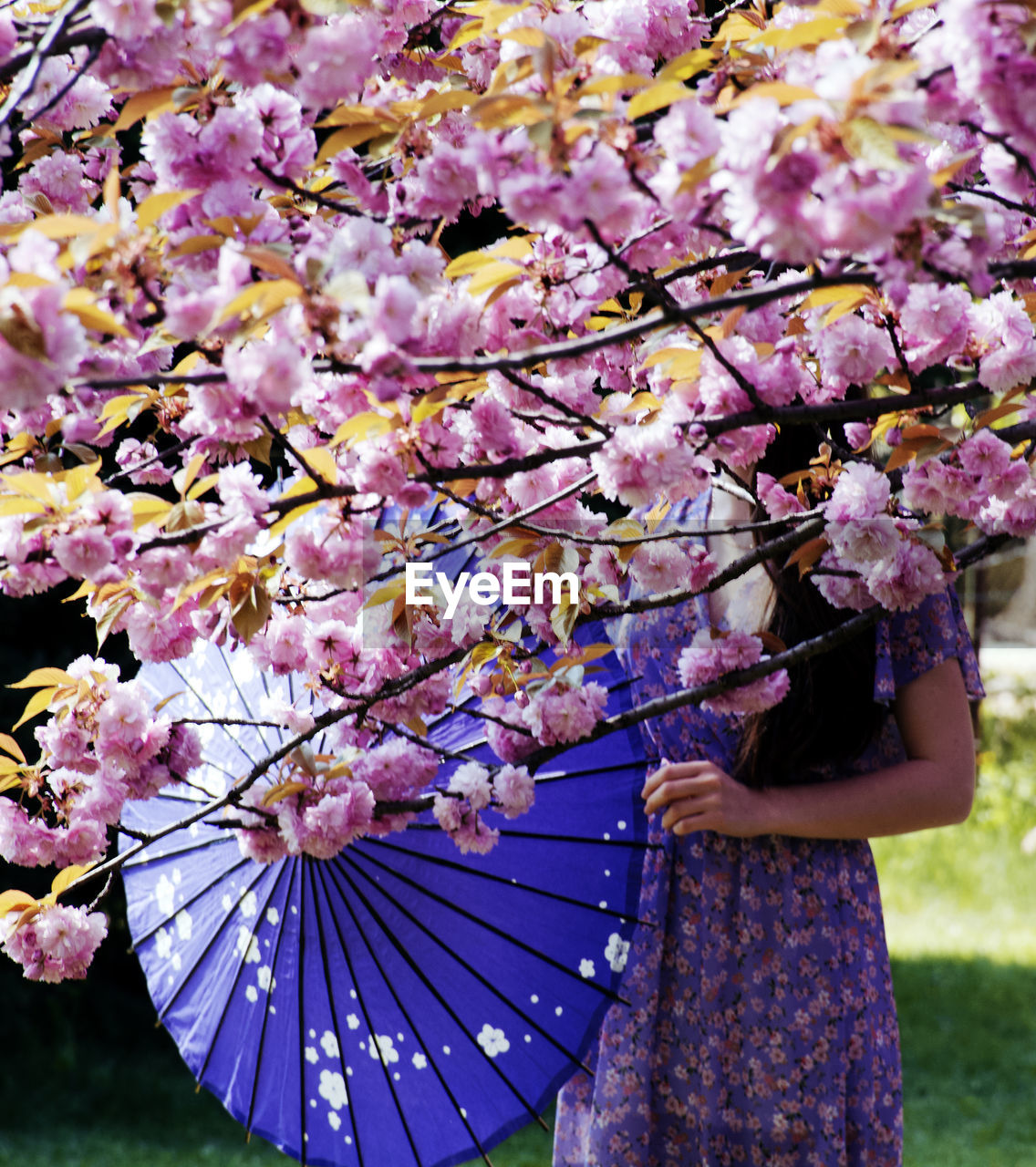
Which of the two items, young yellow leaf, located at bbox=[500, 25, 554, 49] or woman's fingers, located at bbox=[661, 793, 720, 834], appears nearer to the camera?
young yellow leaf, located at bbox=[500, 25, 554, 49]

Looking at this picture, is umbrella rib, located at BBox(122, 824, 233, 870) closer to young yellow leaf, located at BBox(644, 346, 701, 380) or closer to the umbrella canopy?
the umbrella canopy

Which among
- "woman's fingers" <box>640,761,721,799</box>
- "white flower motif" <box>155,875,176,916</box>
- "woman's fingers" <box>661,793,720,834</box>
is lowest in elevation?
"white flower motif" <box>155,875,176,916</box>

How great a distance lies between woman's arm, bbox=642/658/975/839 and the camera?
1.54m

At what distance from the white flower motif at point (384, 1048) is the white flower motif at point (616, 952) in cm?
31

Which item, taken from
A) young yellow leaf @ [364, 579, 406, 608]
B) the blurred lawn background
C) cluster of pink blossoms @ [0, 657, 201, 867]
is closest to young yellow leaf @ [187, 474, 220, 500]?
Result: young yellow leaf @ [364, 579, 406, 608]

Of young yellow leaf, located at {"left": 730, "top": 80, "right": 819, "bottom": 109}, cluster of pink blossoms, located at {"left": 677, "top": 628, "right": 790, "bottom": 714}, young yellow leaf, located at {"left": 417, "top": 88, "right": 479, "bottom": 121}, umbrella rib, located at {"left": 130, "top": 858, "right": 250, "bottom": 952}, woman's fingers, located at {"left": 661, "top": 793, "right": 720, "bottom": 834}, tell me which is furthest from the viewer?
umbrella rib, located at {"left": 130, "top": 858, "right": 250, "bottom": 952}

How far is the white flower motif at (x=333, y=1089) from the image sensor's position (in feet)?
5.55

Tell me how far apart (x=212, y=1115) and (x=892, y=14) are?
3826 millimetres

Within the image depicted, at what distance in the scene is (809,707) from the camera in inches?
65.6

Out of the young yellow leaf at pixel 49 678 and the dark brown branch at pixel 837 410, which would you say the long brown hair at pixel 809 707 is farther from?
the young yellow leaf at pixel 49 678

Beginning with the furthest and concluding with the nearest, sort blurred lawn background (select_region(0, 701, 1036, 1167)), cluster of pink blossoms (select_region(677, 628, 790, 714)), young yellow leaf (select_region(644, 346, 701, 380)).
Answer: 1. blurred lawn background (select_region(0, 701, 1036, 1167))
2. cluster of pink blossoms (select_region(677, 628, 790, 714))
3. young yellow leaf (select_region(644, 346, 701, 380))

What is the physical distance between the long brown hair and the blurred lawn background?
2.33m

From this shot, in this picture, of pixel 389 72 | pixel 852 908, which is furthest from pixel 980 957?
pixel 389 72

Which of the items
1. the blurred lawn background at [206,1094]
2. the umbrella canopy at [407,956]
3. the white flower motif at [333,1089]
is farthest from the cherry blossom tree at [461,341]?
the blurred lawn background at [206,1094]
